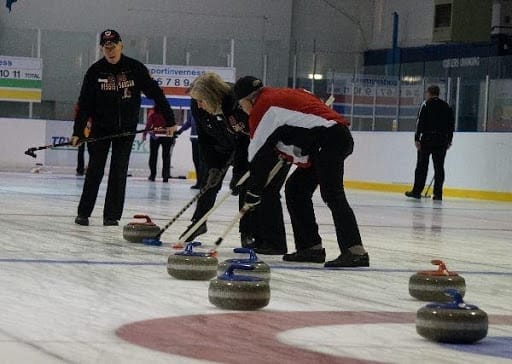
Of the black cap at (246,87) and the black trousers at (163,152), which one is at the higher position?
the black cap at (246,87)

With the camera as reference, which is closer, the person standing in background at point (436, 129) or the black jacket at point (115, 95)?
the black jacket at point (115, 95)

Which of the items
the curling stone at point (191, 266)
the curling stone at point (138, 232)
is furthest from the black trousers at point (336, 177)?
the curling stone at point (138, 232)

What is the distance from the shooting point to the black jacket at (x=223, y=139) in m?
7.02

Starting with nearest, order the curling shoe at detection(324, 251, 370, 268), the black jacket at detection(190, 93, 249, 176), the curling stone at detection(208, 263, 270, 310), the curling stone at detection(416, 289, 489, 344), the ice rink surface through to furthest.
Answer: the ice rink surface < the curling stone at detection(416, 289, 489, 344) < the curling stone at detection(208, 263, 270, 310) < the curling shoe at detection(324, 251, 370, 268) < the black jacket at detection(190, 93, 249, 176)

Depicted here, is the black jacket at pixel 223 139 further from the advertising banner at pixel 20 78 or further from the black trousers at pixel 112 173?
the advertising banner at pixel 20 78

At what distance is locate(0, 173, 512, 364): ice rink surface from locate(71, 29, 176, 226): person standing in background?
37cm

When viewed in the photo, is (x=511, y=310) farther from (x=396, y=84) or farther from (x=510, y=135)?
(x=396, y=84)

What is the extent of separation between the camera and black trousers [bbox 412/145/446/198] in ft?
56.5

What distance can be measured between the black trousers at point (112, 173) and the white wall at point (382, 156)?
10345mm

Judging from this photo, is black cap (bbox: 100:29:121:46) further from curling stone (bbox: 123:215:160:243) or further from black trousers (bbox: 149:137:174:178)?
black trousers (bbox: 149:137:174:178)

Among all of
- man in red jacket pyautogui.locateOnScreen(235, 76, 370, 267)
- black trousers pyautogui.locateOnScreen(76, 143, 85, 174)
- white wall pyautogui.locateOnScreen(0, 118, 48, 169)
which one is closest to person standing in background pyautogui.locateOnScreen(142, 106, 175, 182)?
black trousers pyautogui.locateOnScreen(76, 143, 85, 174)

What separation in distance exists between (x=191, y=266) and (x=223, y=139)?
7.54ft

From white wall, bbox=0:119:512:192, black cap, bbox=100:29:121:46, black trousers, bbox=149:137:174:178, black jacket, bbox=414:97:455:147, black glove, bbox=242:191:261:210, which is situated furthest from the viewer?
black trousers, bbox=149:137:174:178

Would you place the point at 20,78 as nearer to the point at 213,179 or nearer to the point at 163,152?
the point at 163,152
